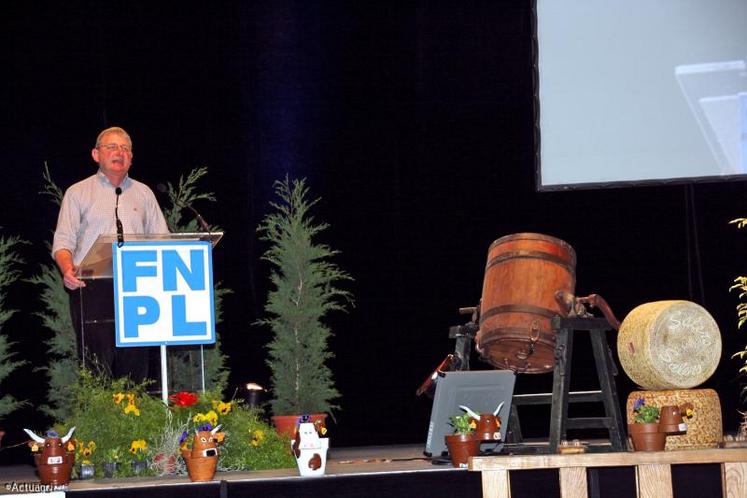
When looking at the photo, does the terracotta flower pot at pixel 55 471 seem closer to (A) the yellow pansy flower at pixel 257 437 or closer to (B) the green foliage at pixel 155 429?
(B) the green foliage at pixel 155 429

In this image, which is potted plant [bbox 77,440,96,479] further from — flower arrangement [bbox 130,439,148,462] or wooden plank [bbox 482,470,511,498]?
wooden plank [bbox 482,470,511,498]

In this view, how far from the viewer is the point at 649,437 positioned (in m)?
3.88

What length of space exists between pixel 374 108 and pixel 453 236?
89cm

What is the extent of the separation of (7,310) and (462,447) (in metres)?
3.13

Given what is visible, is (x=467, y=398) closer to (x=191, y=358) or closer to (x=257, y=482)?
(x=257, y=482)

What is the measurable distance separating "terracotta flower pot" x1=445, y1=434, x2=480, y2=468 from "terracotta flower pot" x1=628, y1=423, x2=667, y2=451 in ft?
1.90

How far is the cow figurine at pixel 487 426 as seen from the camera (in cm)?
399

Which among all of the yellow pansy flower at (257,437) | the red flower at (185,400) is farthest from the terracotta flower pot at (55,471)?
the yellow pansy flower at (257,437)

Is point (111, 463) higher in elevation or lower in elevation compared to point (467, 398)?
lower

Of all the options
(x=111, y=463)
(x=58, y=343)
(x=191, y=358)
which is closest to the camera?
(x=111, y=463)

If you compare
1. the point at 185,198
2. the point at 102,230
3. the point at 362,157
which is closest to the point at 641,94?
the point at 362,157

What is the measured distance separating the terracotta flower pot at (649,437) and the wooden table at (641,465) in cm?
8

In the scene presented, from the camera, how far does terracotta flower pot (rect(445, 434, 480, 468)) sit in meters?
3.90

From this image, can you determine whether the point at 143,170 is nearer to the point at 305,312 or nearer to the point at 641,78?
the point at 305,312
